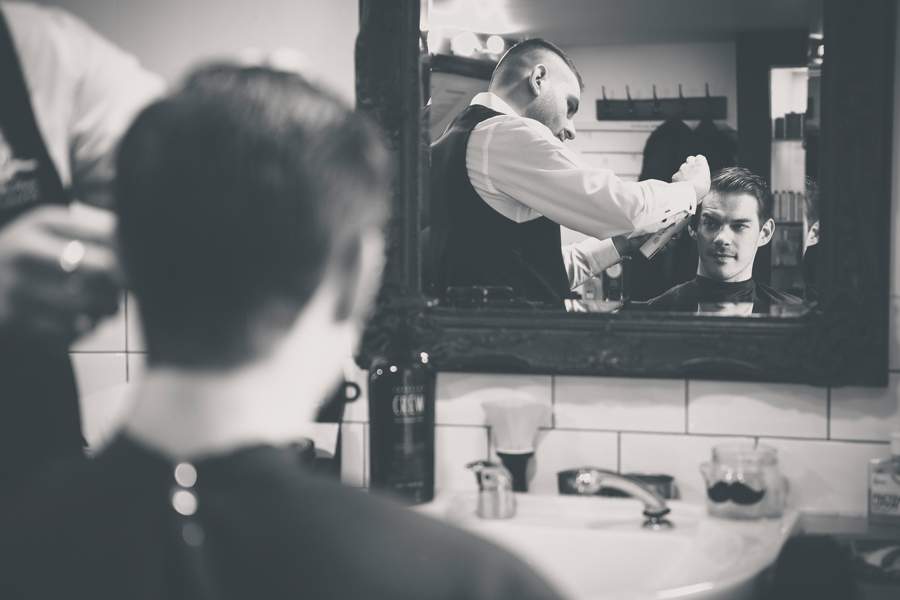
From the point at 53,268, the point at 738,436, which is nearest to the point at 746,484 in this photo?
the point at 738,436

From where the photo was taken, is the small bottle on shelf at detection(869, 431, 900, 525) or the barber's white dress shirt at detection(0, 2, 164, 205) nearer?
the small bottle on shelf at detection(869, 431, 900, 525)

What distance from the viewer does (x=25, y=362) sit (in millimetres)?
1535

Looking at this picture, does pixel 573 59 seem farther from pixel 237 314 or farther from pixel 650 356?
pixel 237 314

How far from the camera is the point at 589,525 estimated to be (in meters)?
1.23

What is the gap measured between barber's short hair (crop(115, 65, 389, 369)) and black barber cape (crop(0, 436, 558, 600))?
0.09 metres

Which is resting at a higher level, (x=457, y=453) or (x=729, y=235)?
(x=729, y=235)

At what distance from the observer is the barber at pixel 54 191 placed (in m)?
1.53

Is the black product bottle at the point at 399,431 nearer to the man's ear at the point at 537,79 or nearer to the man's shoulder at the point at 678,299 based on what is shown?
the man's shoulder at the point at 678,299

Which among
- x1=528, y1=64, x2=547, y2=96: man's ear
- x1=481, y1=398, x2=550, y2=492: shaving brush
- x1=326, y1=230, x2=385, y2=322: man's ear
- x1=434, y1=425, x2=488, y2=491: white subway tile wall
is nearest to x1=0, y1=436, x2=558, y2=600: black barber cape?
x1=326, y1=230, x2=385, y2=322: man's ear

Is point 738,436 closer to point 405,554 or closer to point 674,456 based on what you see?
point 674,456

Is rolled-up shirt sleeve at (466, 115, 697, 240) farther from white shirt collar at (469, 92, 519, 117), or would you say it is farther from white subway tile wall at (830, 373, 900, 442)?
white subway tile wall at (830, 373, 900, 442)

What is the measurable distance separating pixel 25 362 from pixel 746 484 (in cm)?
142

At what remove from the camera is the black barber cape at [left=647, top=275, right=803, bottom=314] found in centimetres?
131

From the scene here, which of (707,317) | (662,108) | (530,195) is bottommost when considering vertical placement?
(707,317)
